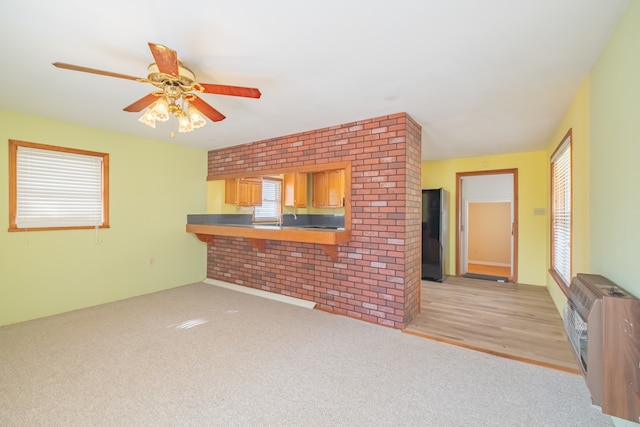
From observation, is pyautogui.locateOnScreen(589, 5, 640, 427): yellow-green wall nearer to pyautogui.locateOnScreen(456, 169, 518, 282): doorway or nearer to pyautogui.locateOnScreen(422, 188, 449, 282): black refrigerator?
pyautogui.locateOnScreen(422, 188, 449, 282): black refrigerator

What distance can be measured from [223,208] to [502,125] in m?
4.33

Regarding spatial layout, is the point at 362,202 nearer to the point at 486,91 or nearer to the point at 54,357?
the point at 486,91

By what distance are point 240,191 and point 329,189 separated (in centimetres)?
162

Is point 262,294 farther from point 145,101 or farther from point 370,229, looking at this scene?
point 145,101

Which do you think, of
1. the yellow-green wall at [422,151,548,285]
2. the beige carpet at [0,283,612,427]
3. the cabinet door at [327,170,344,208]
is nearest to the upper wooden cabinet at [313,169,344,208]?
the cabinet door at [327,170,344,208]

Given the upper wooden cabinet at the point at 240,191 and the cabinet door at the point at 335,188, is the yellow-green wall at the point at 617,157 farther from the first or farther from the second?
the upper wooden cabinet at the point at 240,191

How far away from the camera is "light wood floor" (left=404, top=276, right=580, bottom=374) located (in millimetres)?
2576

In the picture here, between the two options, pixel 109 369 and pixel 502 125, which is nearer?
pixel 109 369

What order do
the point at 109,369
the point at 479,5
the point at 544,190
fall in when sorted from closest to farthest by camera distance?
the point at 479,5 → the point at 109,369 → the point at 544,190

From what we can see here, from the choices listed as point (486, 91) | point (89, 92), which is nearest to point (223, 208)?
point (89, 92)

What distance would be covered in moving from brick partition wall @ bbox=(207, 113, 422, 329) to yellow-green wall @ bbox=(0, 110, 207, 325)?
171 centimetres

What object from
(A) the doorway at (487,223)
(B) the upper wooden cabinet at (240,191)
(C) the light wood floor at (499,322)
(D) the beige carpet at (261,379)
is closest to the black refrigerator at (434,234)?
(C) the light wood floor at (499,322)

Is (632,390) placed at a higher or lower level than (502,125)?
lower

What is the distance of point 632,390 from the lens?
140cm
